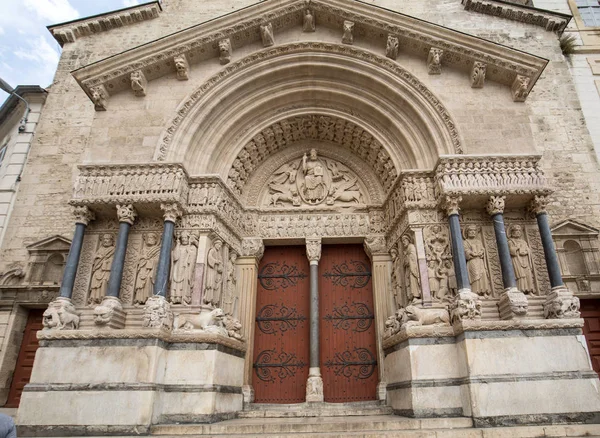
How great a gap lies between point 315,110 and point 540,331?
6.30 meters

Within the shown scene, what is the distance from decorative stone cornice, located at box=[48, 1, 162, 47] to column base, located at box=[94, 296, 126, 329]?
29.5ft

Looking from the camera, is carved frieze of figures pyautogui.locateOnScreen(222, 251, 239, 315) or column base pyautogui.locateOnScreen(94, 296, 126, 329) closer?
column base pyautogui.locateOnScreen(94, 296, 126, 329)

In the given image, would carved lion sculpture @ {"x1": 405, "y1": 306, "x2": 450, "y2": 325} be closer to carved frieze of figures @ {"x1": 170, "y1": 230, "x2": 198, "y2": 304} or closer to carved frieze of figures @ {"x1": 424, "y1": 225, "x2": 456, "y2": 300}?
carved frieze of figures @ {"x1": 424, "y1": 225, "x2": 456, "y2": 300}

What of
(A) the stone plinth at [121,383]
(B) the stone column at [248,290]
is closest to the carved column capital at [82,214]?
(A) the stone plinth at [121,383]

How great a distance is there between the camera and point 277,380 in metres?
8.28

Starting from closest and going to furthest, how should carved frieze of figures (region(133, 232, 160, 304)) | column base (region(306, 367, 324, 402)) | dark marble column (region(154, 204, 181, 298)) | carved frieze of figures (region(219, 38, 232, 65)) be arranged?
dark marble column (region(154, 204, 181, 298)), carved frieze of figures (region(133, 232, 160, 304)), column base (region(306, 367, 324, 402)), carved frieze of figures (region(219, 38, 232, 65))

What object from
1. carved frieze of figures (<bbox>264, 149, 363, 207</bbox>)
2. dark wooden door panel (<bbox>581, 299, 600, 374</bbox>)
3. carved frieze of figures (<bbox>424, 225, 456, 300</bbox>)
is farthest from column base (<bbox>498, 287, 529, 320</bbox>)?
carved frieze of figures (<bbox>264, 149, 363, 207</bbox>)

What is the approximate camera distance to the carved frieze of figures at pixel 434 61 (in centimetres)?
805

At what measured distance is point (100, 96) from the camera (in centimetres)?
814

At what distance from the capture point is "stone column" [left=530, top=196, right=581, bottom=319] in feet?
20.3

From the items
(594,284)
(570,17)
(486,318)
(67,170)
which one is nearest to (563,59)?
(570,17)

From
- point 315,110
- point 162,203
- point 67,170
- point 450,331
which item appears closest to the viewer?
point 450,331

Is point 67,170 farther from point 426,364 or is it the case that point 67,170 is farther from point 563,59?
point 563,59

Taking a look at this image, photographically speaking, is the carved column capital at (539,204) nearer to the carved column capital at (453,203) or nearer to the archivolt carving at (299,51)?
the carved column capital at (453,203)
